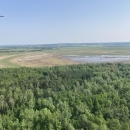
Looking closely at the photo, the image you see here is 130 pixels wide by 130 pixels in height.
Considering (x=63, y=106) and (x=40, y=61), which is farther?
(x=40, y=61)

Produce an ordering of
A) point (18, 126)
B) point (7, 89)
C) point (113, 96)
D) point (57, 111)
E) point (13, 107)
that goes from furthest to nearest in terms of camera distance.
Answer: point (7, 89), point (113, 96), point (13, 107), point (57, 111), point (18, 126)

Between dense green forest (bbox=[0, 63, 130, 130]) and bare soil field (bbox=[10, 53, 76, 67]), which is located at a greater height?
bare soil field (bbox=[10, 53, 76, 67])

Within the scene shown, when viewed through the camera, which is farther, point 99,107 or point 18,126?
point 99,107

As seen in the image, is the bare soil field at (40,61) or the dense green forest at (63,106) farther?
the bare soil field at (40,61)

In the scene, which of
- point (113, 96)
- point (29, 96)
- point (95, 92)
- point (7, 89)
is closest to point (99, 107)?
point (113, 96)

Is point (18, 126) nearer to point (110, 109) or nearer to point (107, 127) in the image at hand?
point (107, 127)

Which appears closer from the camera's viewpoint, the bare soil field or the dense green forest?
the dense green forest

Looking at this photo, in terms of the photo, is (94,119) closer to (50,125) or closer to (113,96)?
(50,125)

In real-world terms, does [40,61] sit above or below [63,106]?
above

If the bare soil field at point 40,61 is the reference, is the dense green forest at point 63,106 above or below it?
below

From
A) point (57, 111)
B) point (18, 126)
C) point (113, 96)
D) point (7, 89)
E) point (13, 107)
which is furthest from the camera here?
point (7, 89)
